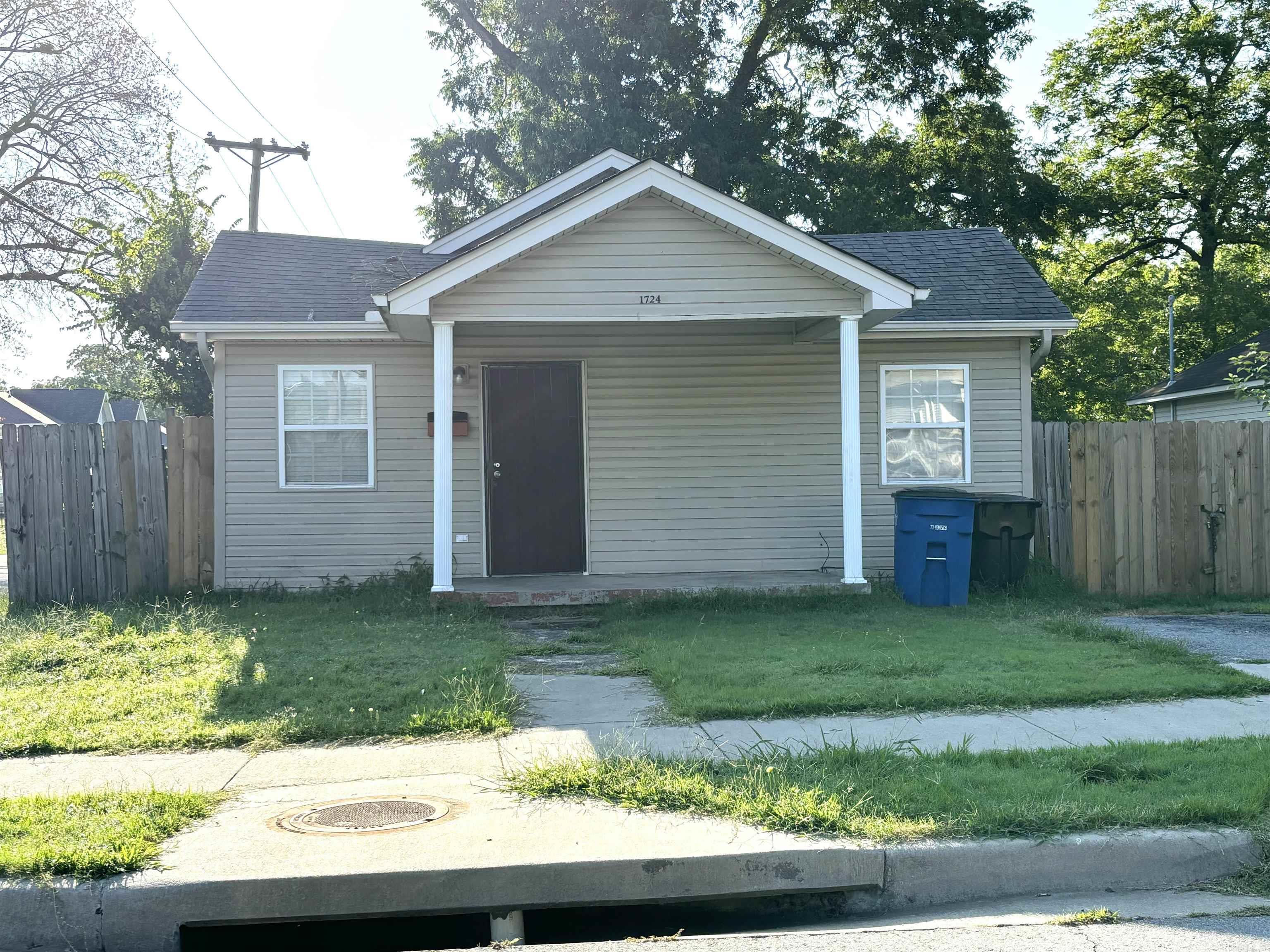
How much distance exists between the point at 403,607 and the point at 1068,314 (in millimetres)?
7641

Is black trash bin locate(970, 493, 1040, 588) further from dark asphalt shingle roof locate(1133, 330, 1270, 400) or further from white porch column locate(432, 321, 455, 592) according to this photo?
dark asphalt shingle roof locate(1133, 330, 1270, 400)

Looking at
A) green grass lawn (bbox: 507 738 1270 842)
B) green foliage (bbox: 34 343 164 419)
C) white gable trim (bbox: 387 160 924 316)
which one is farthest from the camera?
green foliage (bbox: 34 343 164 419)

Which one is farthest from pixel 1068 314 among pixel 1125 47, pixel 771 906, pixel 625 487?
pixel 1125 47

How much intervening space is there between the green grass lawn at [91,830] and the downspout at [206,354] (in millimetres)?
7599

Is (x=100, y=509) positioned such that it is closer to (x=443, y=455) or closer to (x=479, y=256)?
(x=443, y=455)

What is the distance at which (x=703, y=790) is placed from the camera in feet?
15.8

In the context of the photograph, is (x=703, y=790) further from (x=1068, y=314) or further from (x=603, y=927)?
(x=1068, y=314)

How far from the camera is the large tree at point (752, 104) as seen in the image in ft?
83.0

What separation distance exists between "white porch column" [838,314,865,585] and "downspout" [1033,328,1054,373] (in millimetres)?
2698

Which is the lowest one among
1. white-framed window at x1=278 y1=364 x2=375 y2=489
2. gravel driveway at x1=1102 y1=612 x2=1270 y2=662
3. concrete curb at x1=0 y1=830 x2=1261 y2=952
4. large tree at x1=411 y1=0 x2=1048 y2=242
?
concrete curb at x1=0 y1=830 x2=1261 y2=952

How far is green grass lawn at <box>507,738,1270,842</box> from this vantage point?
175 inches

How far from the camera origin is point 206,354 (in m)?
12.1

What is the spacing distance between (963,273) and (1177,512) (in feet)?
12.0

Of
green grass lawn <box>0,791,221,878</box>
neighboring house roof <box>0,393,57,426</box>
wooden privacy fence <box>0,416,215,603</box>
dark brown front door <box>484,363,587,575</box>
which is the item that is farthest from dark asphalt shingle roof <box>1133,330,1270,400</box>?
neighboring house roof <box>0,393,57,426</box>
